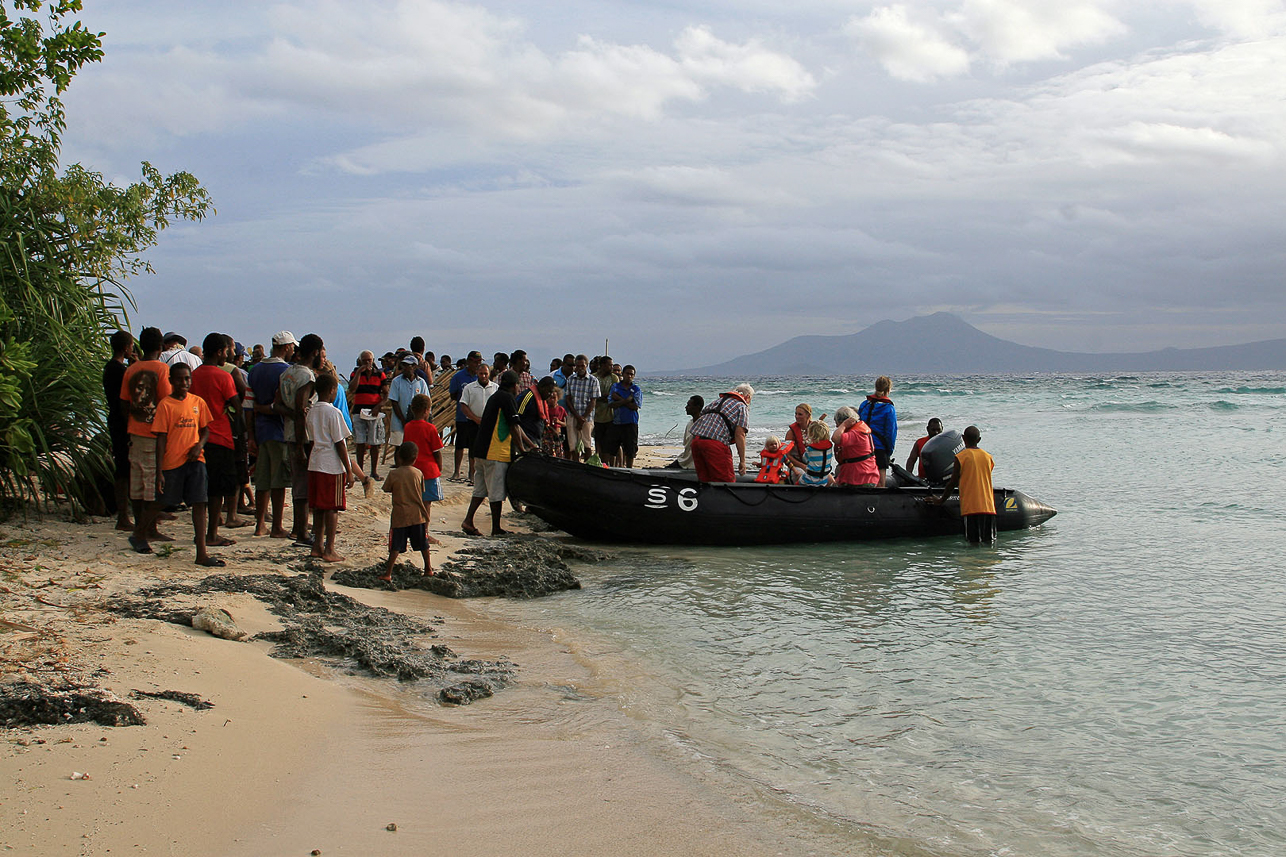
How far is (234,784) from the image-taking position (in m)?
3.67

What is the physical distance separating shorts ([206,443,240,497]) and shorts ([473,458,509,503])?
2706 millimetres

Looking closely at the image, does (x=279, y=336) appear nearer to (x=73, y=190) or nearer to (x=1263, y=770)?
(x=73, y=190)

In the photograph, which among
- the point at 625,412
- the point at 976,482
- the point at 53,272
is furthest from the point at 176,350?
the point at 976,482

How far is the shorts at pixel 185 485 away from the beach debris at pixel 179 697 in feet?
9.97

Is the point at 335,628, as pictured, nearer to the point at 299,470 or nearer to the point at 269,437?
the point at 299,470

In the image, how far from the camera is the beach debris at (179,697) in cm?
430

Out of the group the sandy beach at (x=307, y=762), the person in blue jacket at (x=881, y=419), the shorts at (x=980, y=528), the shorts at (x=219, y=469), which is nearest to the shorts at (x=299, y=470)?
the shorts at (x=219, y=469)

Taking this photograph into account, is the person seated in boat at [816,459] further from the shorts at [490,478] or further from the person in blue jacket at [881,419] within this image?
the shorts at [490,478]

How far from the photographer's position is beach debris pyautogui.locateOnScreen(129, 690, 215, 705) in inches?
169

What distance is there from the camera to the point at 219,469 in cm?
775

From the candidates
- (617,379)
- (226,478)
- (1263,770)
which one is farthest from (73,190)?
(1263,770)

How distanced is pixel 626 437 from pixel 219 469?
728cm

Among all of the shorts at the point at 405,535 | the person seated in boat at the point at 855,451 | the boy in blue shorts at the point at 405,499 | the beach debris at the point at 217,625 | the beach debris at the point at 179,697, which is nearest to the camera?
the beach debris at the point at 179,697

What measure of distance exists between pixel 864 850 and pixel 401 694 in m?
2.65
